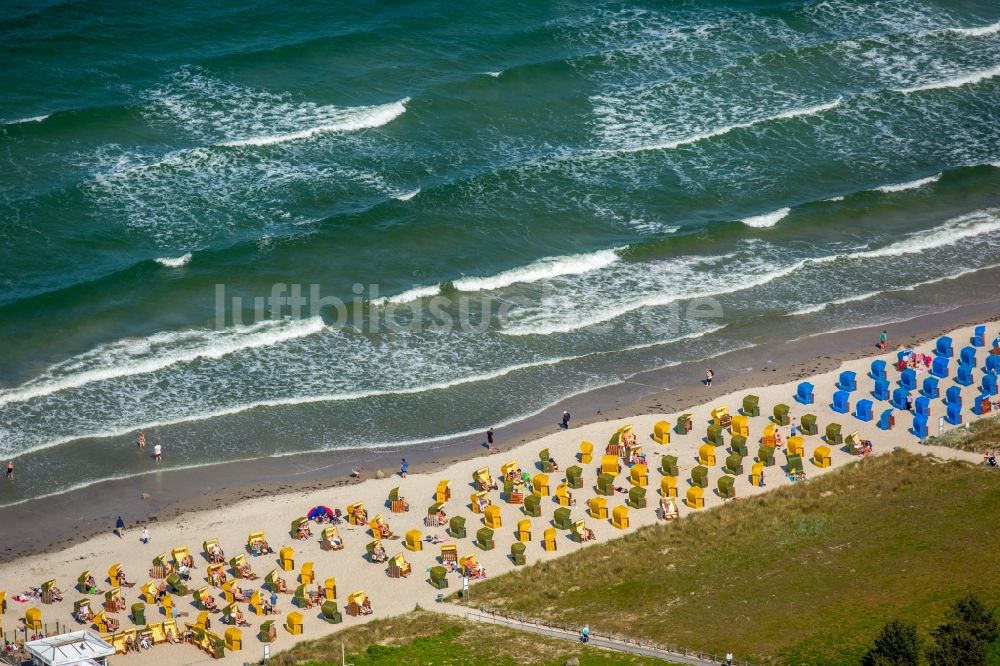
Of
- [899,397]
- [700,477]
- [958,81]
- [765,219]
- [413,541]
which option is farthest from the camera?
[958,81]

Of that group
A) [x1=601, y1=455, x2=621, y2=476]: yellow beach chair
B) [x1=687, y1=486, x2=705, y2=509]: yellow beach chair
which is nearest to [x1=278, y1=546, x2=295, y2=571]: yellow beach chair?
[x1=601, y1=455, x2=621, y2=476]: yellow beach chair

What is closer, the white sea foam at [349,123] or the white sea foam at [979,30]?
the white sea foam at [349,123]

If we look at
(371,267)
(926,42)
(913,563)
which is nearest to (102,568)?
(371,267)

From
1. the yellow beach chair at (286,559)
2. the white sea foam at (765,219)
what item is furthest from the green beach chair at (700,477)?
the white sea foam at (765,219)

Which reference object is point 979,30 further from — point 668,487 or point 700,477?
point 668,487

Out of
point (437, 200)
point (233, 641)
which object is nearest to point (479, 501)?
point (233, 641)

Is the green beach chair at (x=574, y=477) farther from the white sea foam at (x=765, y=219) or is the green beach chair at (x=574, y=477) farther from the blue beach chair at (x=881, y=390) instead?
the white sea foam at (x=765, y=219)

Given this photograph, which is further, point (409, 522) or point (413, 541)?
point (409, 522)
